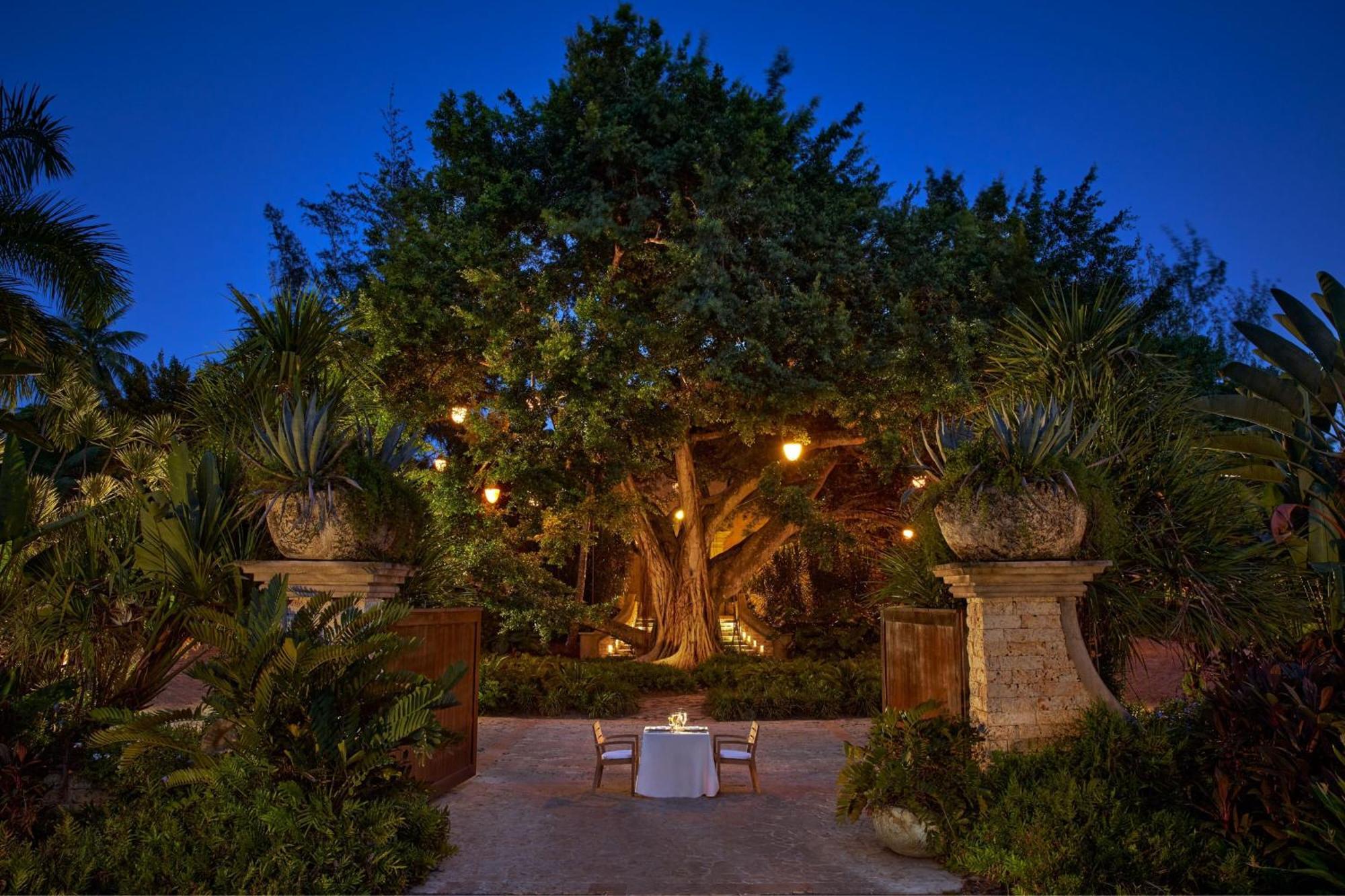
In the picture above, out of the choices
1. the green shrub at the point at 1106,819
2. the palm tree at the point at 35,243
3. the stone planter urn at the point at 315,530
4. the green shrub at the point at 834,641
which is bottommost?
the green shrub at the point at 1106,819

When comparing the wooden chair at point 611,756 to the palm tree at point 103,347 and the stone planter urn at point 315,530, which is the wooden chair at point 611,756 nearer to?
the stone planter urn at point 315,530

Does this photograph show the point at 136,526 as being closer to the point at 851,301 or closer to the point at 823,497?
the point at 851,301

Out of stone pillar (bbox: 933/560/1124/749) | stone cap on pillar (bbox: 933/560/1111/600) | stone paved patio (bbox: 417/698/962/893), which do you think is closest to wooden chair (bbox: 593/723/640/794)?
A: stone paved patio (bbox: 417/698/962/893)

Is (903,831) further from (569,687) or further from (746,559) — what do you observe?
Result: (746,559)

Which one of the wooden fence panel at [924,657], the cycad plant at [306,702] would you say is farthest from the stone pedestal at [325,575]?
the wooden fence panel at [924,657]

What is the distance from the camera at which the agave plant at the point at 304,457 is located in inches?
282

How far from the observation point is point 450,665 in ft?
26.8

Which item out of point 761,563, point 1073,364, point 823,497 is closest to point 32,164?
point 1073,364

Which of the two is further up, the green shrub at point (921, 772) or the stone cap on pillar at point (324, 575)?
the stone cap on pillar at point (324, 575)

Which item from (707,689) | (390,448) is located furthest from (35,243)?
(707,689)

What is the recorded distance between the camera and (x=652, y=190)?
15.0 meters

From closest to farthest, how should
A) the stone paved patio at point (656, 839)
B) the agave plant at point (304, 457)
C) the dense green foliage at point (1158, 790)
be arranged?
the dense green foliage at point (1158, 790), the stone paved patio at point (656, 839), the agave plant at point (304, 457)

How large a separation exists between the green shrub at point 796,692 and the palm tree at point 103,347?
392 inches

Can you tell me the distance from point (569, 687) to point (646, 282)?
21.5ft
